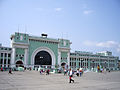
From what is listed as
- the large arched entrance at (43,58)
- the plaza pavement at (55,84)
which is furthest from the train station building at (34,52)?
the plaza pavement at (55,84)

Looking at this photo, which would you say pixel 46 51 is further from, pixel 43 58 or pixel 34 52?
pixel 34 52

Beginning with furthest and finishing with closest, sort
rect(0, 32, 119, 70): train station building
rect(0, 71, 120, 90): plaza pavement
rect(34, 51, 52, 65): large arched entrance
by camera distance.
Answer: rect(34, 51, 52, 65): large arched entrance → rect(0, 32, 119, 70): train station building → rect(0, 71, 120, 90): plaza pavement

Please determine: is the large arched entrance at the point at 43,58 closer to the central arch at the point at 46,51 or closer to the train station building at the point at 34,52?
the train station building at the point at 34,52

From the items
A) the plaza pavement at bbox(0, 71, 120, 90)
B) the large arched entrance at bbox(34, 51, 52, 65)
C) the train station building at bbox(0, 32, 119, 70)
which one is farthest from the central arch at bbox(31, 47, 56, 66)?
the plaza pavement at bbox(0, 71, 120, 90)

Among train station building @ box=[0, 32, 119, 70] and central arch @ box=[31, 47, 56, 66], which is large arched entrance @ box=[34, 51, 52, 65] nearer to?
train station building @ box=[0, 32, 119, 70]

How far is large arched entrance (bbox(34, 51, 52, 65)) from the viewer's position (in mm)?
55156

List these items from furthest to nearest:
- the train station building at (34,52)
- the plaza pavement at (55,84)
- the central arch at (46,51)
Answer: the central arch at (46,51)
the train station building at (34,52)
the plaza pavement at (55,84)

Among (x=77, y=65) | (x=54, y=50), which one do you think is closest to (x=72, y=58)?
(x=77, y=65)

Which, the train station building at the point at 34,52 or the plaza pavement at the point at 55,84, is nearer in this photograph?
the plaza pavement at the point at 55,84

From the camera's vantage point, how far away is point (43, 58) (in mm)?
56781

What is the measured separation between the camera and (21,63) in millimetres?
52031

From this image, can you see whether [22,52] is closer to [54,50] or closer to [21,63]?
[21,63]

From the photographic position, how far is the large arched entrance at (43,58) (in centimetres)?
5516

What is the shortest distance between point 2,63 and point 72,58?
33569 millimetres
